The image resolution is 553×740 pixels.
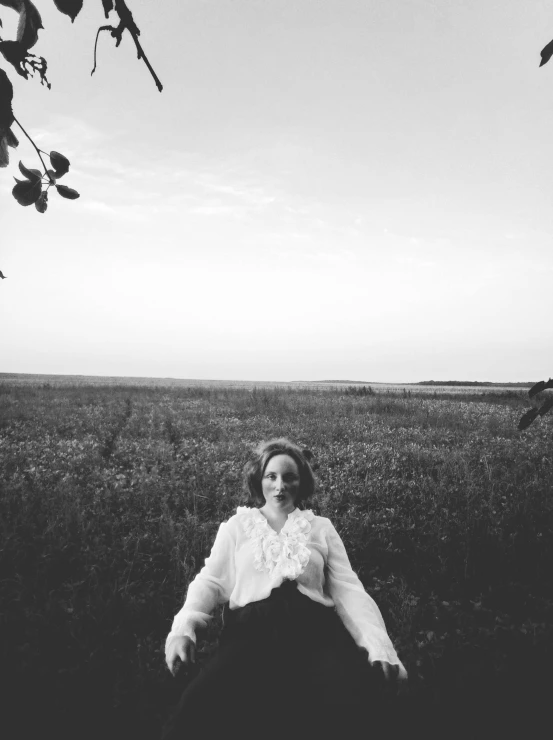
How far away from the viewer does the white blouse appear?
→ 262 cm

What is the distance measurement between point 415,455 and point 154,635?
24.3ft

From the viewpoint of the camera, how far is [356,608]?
268 cm

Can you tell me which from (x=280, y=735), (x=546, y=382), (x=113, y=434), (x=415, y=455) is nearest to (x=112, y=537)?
(x=280, y=735)

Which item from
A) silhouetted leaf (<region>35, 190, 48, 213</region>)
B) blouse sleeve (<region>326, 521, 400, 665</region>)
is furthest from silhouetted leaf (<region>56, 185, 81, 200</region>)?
blouse sleeve (<region>326, 521, 400, 665</region>)

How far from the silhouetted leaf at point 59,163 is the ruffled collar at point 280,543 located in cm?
247

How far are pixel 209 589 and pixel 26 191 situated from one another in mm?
2488

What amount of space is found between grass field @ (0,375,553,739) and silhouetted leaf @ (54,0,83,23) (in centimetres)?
378

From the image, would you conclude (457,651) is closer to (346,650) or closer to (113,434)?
(346,650)

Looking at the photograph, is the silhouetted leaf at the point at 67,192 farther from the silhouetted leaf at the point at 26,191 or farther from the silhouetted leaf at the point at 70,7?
the silhouetted leaf at the point at 70,7

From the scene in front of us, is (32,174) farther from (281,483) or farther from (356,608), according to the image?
(356,608)

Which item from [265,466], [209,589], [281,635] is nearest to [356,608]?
[281,635]

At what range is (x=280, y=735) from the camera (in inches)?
85.5

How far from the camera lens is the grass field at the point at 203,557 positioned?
316 centimetres

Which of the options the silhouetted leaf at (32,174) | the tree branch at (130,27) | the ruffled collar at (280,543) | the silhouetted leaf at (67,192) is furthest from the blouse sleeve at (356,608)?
the tree branch at (130,27)
